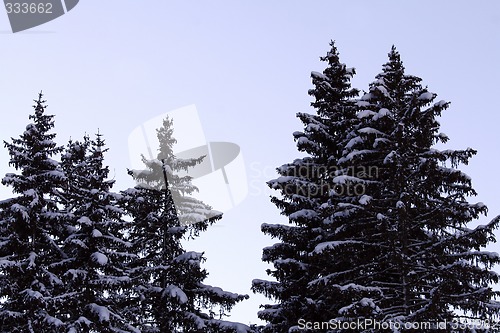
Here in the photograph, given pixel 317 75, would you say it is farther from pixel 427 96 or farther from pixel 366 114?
pixel 427 96

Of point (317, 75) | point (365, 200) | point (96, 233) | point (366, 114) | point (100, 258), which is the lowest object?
point (100, 258)

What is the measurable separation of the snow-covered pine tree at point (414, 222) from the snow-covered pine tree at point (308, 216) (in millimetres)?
1030

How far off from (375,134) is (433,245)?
383 centimetres

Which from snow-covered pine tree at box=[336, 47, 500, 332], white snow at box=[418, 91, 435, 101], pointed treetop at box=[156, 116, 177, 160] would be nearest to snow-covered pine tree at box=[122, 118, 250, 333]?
pointed treetop at box=[156, 116, 177, 160]

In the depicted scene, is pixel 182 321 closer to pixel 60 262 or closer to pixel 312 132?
pixel 60 262

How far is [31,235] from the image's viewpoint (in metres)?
20.1

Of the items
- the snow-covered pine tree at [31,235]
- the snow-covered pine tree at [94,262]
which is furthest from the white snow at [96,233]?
the snow-covered pine tree at [31,235]

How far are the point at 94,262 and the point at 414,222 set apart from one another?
37.4ft

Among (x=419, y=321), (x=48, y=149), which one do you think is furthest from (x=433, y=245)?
(x=48, y=149)

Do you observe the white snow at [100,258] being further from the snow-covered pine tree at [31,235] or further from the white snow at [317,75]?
the white snow at [317,75]

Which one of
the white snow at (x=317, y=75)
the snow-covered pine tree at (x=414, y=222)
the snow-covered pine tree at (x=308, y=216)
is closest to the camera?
the snow-covered pine tree at (x=414, y=222)

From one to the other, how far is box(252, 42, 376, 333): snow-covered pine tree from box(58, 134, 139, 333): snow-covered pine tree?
5.45m

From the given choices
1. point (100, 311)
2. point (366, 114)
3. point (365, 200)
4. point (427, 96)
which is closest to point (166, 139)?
point (100, 311)

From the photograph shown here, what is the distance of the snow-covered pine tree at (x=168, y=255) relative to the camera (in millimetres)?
20922
